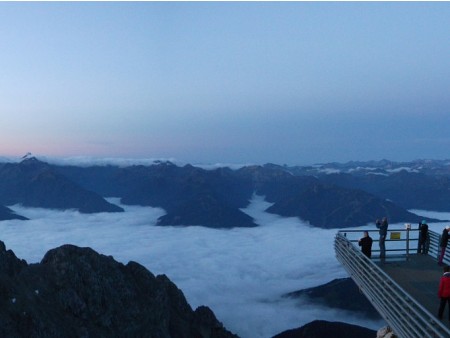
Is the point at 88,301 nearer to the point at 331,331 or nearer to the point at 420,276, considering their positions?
the point at 420,276

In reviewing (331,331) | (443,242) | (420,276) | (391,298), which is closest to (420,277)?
(420,276)

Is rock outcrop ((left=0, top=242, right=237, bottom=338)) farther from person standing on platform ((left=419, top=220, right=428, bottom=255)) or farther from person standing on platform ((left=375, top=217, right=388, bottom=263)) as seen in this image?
person standing on platform ((left=419, top=220, right=428, bottom=255))

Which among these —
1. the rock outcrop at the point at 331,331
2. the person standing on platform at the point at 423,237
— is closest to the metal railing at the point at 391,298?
the person standing on platform at the point at 423,237

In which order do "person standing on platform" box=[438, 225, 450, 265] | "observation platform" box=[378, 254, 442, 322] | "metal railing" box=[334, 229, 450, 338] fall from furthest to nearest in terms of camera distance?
"person standing on platform" box=[438, 225, 450, 265], "observation platform" box=[378, 254, 442, 322], "metal railing" box=[334, 229, 450, 338]

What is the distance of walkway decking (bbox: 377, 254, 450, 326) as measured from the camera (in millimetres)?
19188

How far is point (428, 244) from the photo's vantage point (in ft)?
89.1

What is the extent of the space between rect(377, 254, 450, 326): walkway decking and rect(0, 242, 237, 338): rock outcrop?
50.9 m

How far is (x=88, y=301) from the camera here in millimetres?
71938

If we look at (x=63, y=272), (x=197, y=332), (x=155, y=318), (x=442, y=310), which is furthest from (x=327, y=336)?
(x=442, y=310)

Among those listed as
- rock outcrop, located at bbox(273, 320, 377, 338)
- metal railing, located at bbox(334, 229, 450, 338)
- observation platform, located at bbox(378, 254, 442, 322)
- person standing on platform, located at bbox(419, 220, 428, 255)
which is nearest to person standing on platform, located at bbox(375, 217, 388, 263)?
observation platform, located at bbox(378, 254, 442, 322)

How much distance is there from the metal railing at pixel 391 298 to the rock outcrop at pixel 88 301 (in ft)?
161

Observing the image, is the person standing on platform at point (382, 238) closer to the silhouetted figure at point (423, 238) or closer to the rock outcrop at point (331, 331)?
the silhouetted figure at point (423, 238)

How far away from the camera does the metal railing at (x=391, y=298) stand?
570 inches

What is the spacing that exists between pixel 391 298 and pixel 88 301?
65735 mm
